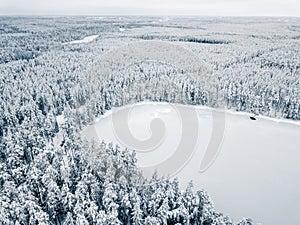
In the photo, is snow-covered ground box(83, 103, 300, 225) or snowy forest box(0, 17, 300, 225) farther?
snow-covered ground box(83, 103, 300, 225)

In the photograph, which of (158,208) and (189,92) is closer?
(158,208)

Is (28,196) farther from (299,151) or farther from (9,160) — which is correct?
(299,151)

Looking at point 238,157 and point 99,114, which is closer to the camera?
point 238,157

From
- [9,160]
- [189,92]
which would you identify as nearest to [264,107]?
[189,92]

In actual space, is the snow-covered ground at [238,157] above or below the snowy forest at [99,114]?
below

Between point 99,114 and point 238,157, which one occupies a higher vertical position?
point 238,157
